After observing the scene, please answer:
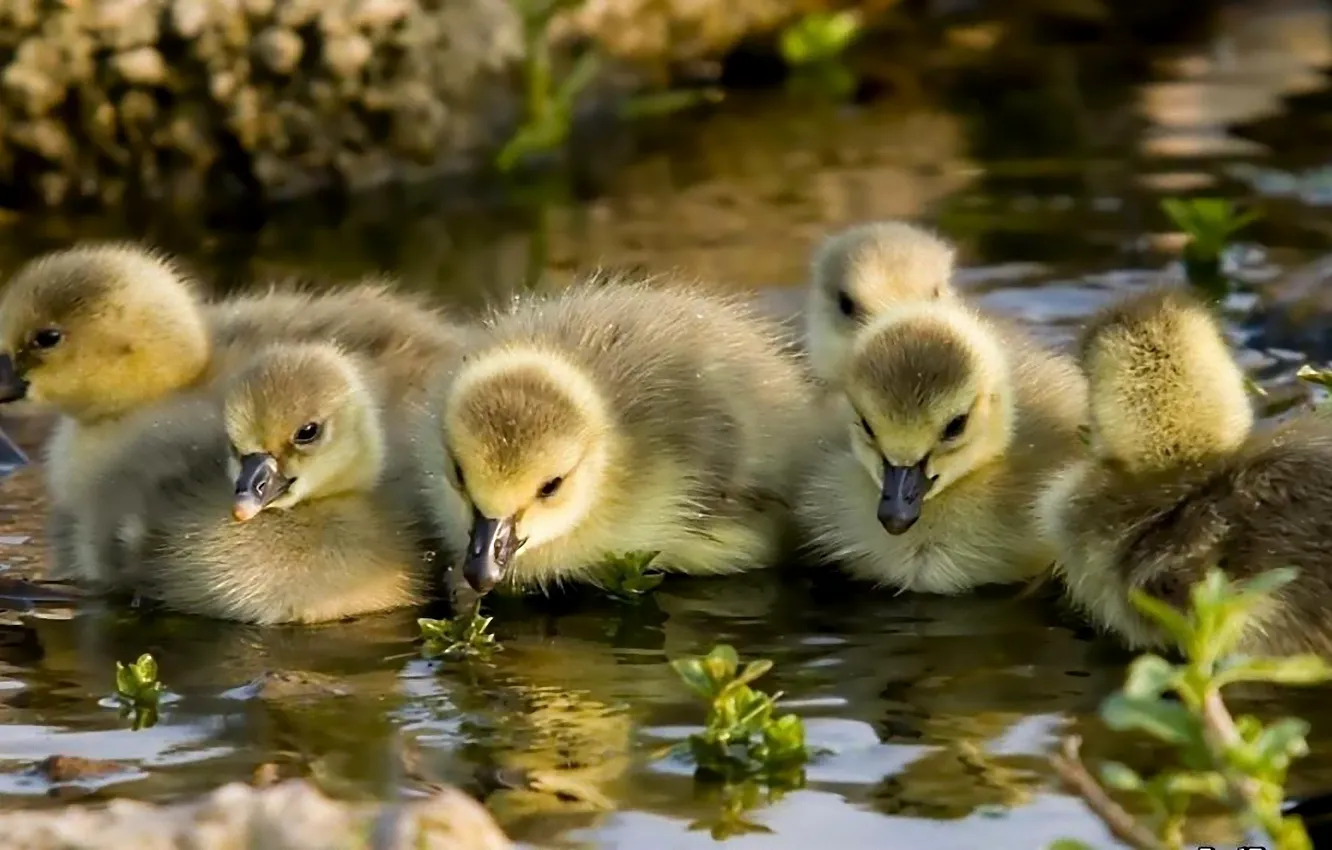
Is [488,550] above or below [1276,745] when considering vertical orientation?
above

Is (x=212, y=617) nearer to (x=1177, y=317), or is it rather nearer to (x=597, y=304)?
(x=597, y=304)

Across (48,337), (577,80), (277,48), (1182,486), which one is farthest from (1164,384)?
(577,80)

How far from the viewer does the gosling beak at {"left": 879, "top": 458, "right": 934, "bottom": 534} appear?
452 centimetres

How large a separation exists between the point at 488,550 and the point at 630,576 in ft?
1.22

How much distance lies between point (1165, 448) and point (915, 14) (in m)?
6.75

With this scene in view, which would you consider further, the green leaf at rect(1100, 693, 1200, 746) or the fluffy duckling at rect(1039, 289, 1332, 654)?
the fluffy duckling at rect(1039, 289, 1332, 654)

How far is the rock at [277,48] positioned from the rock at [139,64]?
0.97 feet

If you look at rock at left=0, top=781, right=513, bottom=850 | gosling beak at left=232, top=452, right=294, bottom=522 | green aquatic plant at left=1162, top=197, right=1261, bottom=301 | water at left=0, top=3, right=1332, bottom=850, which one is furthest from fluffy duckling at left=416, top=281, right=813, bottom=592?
green aquatic plant at left=1162, top=197, right=1261, bottom=301

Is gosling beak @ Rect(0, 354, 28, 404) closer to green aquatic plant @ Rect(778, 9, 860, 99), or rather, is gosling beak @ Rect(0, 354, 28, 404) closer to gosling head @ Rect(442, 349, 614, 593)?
gosling head @ Rect(442, 349, 614, 593)

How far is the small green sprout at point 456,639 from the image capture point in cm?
442

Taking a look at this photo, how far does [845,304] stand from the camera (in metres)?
5.52

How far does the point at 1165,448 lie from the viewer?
4.25m

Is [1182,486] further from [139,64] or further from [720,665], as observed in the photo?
[139,64]

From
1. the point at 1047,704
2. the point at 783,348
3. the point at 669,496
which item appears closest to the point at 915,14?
the point at 783,348
